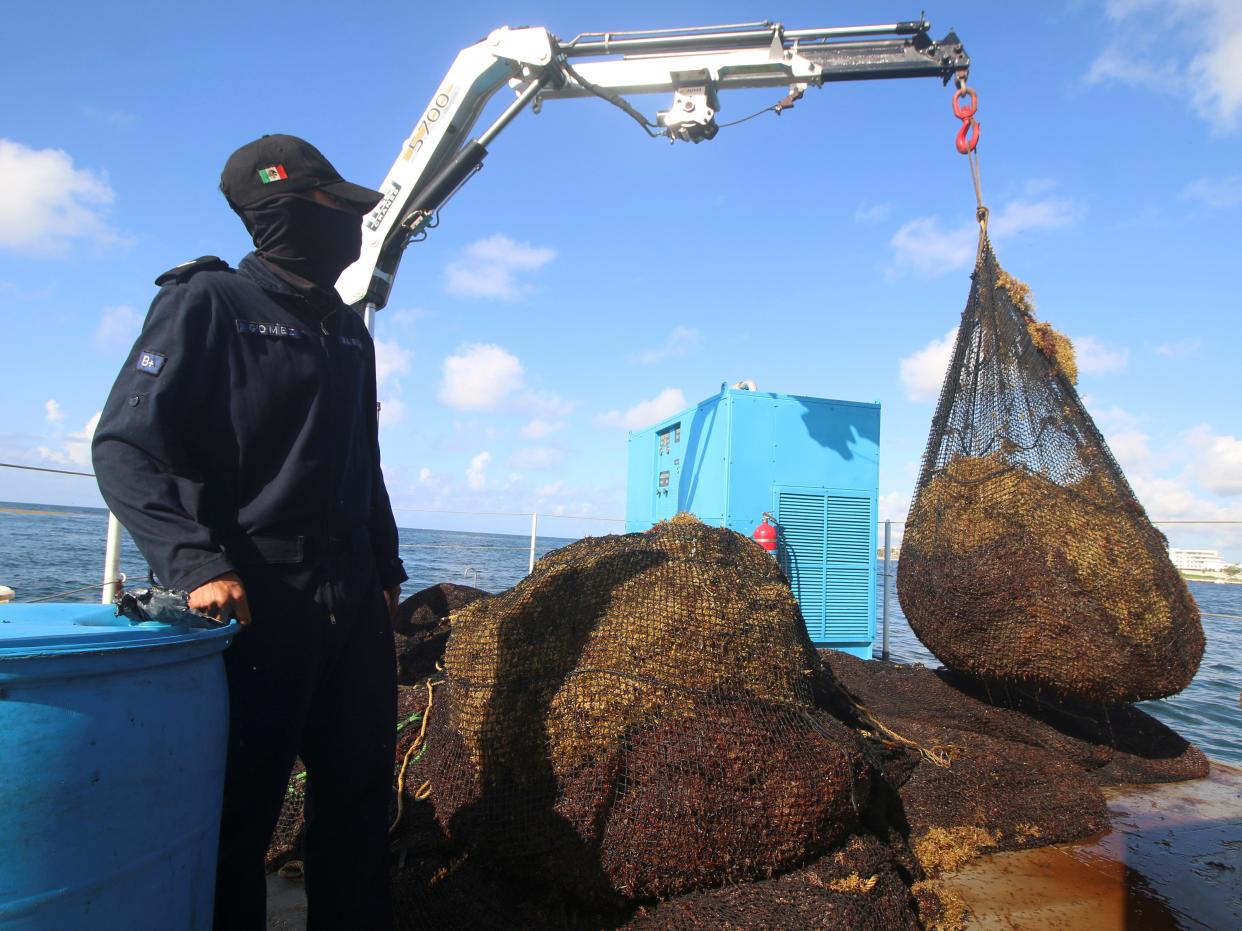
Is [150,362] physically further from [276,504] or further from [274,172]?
[274,172]

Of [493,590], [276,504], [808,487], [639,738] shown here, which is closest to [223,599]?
[276,504]

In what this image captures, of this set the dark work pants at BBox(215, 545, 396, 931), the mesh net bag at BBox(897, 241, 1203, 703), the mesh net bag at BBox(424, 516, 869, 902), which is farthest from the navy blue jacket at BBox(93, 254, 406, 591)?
the mesh net bag at BBox(897, 241, 1203, 703)

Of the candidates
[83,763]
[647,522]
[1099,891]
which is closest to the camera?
[83,763]

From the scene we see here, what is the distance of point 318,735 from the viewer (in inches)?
72.8

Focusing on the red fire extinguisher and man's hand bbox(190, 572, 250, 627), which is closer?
man's hand bbox(190, 572, 250, 627)

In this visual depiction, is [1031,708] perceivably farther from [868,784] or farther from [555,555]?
[555,555]

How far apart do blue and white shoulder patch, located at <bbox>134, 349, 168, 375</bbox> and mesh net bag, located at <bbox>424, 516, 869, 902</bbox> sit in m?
1.40

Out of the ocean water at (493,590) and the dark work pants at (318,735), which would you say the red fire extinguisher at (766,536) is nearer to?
the ocean water at (493,590)

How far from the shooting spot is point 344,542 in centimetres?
186

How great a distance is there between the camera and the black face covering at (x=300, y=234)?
1807 mm

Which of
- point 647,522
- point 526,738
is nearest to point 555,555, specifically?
point 526,738

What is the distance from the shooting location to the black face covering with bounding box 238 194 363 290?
5.93ft

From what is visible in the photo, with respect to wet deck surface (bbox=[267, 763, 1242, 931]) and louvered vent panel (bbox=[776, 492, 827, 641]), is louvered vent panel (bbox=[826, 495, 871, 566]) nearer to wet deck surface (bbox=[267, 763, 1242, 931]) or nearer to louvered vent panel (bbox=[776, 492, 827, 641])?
louvered vent panel (bbox=[776, 492, 827, 641])

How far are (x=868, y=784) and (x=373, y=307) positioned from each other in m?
5.13
